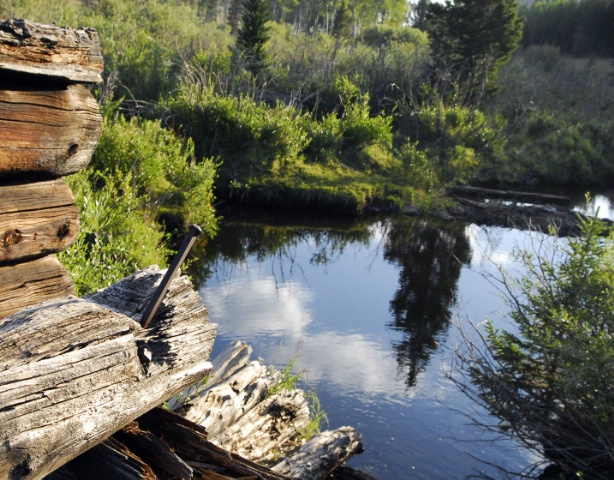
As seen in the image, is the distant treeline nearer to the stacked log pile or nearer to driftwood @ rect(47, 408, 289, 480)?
the stacked log pile

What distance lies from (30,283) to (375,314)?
7.41m

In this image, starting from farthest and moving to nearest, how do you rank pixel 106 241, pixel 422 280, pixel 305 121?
pixel 305 121
pixel 422 280
pixel 106 241

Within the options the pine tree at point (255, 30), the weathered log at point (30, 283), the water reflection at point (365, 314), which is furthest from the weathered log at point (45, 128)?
the pine tree at point (255, 30)

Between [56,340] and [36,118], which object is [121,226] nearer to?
[36,118]

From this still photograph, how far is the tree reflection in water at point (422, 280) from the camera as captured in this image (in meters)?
8.95

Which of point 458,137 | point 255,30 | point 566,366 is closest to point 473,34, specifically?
point 458,137

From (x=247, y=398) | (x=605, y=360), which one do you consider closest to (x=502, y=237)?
(x=605, y=360)

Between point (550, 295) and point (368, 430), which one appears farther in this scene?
point (368, 430)

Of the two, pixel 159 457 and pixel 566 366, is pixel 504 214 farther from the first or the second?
pixel 159 457

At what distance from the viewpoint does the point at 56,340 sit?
208 centimetres

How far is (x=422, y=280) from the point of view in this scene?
11.8m

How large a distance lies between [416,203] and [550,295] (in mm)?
11230

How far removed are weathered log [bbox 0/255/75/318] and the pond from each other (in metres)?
3.71

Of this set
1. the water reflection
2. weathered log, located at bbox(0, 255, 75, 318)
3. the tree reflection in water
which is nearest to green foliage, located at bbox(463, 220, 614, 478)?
the water reflection
